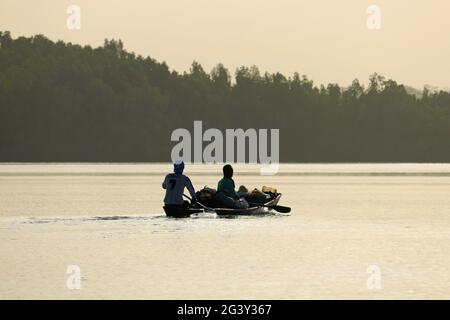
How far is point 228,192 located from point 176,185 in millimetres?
1987

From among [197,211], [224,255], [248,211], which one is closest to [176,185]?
[197,211]

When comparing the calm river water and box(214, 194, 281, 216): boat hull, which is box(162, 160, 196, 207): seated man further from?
box(214, 194, 281, 216): boat hull

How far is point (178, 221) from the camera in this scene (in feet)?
119

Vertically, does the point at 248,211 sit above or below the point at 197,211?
below

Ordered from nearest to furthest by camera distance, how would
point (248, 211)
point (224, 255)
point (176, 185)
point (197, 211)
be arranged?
point (224, 255)
point (176, 185)
point (197, 211)
point (248, 211)

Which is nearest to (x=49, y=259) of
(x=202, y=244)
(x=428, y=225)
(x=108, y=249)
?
(x=108, y=249)

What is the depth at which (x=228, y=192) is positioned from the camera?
3656cm

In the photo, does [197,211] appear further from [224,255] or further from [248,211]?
[224,255]

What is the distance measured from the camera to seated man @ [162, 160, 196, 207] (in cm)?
3509

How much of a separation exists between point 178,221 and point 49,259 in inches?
441

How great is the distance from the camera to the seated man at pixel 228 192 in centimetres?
3569

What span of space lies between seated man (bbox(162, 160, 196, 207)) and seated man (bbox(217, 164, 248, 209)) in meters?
0.97

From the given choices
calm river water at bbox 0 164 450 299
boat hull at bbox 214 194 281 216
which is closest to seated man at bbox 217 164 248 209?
boat hull at bbox 214 194 281 216

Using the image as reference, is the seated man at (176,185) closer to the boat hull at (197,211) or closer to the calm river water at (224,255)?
the boat hull at (197,211)
